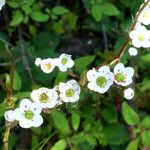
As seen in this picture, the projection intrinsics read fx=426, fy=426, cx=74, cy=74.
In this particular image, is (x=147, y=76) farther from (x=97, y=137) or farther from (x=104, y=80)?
(x=104, y=80)

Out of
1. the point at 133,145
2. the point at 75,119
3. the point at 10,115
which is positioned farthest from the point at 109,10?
the point at 10,115

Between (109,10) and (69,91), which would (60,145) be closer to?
(69,91)

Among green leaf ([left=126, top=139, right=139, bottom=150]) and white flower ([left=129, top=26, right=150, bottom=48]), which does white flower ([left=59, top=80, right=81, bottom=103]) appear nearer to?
white flower ([left=129, top=26, right=150, bottom=48])

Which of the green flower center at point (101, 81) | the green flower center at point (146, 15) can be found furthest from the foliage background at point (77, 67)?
the green flower center at point (101, 81)

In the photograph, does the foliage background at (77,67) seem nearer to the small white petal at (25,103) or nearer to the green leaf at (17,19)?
the green leaf at (17,19)

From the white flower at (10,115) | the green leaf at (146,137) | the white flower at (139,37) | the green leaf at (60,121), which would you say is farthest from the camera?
the green leaf at (146,137)

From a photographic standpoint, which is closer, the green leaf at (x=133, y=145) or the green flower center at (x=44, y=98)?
the green flower center at (x=44, y=98)
